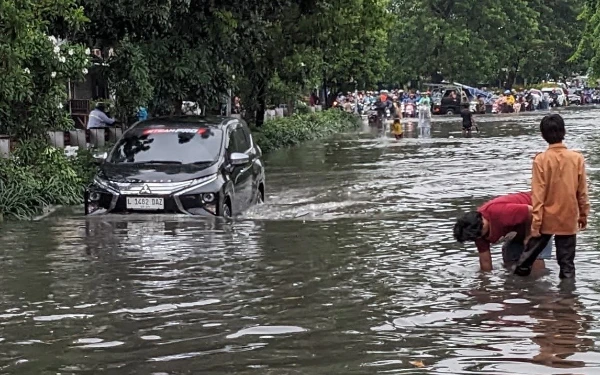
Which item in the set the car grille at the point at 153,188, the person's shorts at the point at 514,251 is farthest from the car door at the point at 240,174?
the person's shorts at the point at 514,251

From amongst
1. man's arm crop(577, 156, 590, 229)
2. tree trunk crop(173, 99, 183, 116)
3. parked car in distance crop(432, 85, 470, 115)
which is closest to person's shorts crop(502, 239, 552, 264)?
man's arm crop(577, 156, 590, 229)

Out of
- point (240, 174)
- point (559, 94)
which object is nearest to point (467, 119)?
point (240, 174)

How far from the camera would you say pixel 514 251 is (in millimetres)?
10070

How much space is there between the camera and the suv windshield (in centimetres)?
1455

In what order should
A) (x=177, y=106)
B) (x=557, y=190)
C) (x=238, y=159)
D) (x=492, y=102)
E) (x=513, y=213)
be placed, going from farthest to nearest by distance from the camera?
1. (x=492, y=102)
2. (x=177, y=106)
3. (x=238, y=159)
4. (x=513, y=213)
5. (x=557, y=190)

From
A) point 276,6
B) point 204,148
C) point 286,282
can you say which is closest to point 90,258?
point 286,282

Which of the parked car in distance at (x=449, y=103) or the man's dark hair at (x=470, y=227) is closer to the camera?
the man's dark hair at (x=470, y=227)

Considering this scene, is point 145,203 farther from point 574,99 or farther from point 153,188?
point 574,99

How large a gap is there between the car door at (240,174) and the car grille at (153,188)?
1016 mm

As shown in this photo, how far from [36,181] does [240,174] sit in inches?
130

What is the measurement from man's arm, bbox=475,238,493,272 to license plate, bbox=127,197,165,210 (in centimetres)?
519

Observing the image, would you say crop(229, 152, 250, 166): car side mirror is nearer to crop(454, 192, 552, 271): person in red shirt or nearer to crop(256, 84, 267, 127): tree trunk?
crop(454, 192, 552, 271): person in red shirt

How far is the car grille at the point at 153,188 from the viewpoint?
542 inches

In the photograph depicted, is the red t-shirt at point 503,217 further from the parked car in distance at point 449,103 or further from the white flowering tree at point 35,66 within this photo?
the parked car in distance at point 449,103
